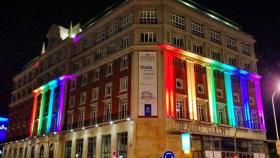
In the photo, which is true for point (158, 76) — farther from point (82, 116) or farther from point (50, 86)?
point (50, 86)

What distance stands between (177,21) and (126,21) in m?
7.93

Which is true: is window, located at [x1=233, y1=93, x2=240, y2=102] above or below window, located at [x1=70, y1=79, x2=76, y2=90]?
below

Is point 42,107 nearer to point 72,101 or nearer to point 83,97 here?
point 72,101

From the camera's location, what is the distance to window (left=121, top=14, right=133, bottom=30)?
47.4 m

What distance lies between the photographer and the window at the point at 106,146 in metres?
43.8

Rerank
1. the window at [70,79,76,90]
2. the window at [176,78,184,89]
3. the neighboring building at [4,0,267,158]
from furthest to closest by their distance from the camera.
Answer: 1. the window at [70,79,76,90]
2. the window at [176,78,184,89]
3. the neighboring building at [4,0,267,158]

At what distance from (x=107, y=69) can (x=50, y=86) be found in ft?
60.5

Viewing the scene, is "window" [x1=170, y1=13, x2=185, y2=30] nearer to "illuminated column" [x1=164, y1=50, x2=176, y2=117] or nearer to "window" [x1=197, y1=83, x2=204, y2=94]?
"illuminated column" [x1=164, y1=50, x2=176, y2=117]

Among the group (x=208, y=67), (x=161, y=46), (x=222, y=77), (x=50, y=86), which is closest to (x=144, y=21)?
(x=161, y=46)

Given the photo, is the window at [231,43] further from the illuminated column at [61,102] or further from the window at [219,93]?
the illuminated column at [61,102]

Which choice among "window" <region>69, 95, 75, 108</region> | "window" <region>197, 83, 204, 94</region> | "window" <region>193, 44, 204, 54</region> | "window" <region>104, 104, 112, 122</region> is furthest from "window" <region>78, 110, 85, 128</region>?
"window" <region>193, 44, 204, 54</region>

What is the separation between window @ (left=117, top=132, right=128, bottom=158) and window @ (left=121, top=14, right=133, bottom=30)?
1673 centimetres

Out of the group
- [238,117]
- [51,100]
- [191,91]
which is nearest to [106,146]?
[191,91]

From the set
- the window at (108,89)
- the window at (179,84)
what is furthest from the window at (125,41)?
the window at (179,84)
